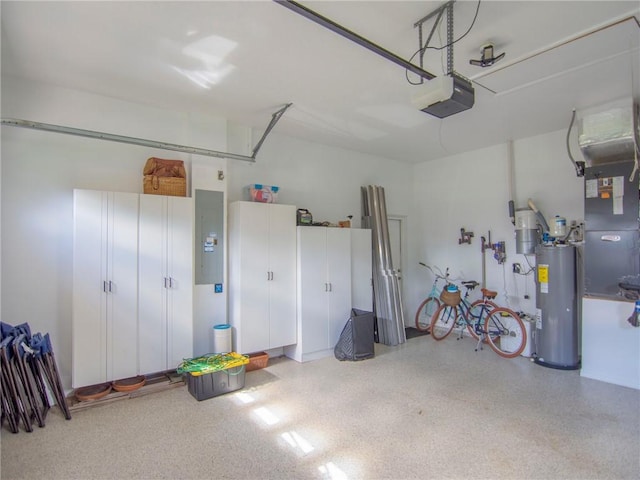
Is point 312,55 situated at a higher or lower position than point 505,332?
higher

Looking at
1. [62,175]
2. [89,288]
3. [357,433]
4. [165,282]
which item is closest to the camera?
[357,433]

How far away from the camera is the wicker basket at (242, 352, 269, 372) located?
4.25 m

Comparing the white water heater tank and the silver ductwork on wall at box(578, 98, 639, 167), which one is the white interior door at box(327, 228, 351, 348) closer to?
the white water heater tank

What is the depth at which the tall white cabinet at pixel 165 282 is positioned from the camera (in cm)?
365

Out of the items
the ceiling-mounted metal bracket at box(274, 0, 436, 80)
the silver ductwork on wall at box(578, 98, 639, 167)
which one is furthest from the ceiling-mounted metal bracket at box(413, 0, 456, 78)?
the silver ductwork on wall at box(578, 98, 639, 167)

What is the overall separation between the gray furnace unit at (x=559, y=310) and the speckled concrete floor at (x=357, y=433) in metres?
0.30

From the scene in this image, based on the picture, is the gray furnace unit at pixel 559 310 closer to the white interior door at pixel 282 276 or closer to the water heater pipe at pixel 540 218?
the water heater pipe at pixel 540 218

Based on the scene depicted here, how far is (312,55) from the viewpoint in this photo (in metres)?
2.96

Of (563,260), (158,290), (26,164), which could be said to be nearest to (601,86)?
(563,260)

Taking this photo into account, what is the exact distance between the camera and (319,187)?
544cm

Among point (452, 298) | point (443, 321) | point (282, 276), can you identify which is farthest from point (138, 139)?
point (443, 321)

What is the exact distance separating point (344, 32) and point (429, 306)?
5.07m

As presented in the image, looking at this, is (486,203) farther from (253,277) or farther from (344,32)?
(344,32)

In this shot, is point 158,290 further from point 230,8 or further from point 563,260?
point 563,260
